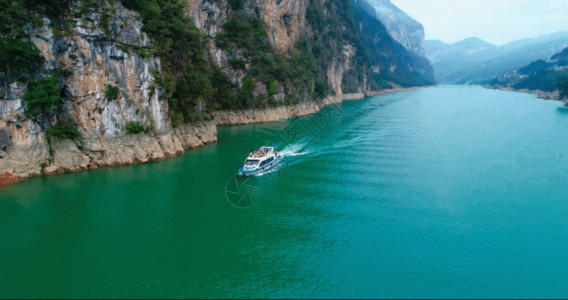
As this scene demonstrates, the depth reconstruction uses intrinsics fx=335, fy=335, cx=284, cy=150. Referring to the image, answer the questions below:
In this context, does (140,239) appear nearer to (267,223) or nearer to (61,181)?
(267,223)

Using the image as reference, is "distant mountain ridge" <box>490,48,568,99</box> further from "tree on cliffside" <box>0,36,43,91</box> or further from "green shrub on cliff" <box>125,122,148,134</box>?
"tree on cliffside" <box>0,36,43,91</box>

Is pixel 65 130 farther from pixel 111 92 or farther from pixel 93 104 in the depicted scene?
pixel 111 92

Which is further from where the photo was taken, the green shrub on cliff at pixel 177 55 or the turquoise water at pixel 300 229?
the green shrub on cliff at pixel 177 55

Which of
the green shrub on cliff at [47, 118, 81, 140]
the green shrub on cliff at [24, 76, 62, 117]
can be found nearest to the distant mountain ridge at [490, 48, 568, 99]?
the green shrub on cliff at [47, 118, 81, 140]

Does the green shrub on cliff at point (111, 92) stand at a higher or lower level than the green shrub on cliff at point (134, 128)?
higher

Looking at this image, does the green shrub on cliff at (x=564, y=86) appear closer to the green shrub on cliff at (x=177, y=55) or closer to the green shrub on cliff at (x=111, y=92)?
the green shrub on cliff at (x=177, y=55)

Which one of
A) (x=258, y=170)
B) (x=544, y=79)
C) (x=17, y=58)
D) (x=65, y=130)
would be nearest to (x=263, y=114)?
(x=258, y=170)

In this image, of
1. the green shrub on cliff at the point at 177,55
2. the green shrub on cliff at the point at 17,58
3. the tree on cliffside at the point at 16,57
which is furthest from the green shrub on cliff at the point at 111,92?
the tree on cliffside at the point at 16,57
